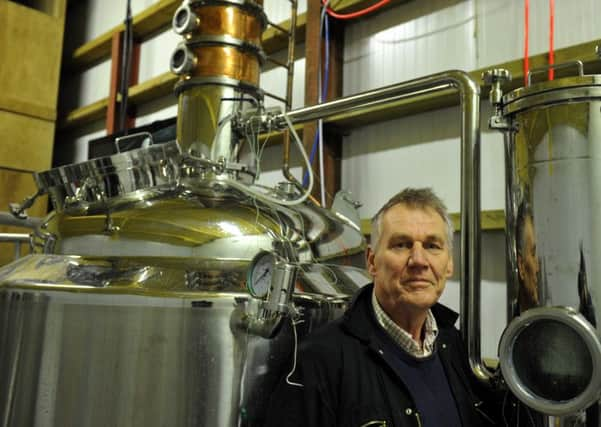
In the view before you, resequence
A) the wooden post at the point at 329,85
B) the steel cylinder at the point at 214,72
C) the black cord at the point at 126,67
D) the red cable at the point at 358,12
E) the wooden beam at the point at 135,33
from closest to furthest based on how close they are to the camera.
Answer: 1. the steel cylinder at the point at 214,72
2. the red cable at the point at 358,12
3. the wooden post at the point at 329,85
4. the wooden beam at the point at 135,33
5. the black cord at the point at 126,67

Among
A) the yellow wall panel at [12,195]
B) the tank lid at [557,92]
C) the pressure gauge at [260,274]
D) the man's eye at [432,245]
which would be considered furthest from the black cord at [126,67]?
the tank lid at [557,92]

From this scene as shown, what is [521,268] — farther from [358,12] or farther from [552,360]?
[358,12]

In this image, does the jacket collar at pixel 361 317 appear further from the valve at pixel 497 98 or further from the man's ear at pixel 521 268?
the valve at pixel 497 98

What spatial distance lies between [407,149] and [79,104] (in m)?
3.26

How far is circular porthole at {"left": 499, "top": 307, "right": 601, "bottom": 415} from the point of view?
95cm

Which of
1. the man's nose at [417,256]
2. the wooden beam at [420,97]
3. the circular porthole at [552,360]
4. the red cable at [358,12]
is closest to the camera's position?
the circular porthole at [552,360]

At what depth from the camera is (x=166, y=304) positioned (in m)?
1.16

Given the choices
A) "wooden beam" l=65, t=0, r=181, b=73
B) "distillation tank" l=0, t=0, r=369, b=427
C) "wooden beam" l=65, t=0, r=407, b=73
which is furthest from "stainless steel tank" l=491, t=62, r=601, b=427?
"wooden beam" l=65, t=0, r=181, b=73

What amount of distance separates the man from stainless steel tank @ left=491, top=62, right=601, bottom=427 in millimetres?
201

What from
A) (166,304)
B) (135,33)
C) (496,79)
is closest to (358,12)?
(496,79)

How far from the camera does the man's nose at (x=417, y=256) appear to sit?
1.20 metres

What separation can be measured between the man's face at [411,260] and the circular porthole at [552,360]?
208 millimetres

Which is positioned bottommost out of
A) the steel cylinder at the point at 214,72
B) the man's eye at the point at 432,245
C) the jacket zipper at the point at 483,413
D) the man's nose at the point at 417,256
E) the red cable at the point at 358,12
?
the jacket zipper at the point at 483,413

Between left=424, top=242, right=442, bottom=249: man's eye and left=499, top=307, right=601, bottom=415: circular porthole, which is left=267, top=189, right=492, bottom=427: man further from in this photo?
left=499, top=307, right=601, bottom=415: circular porthole
